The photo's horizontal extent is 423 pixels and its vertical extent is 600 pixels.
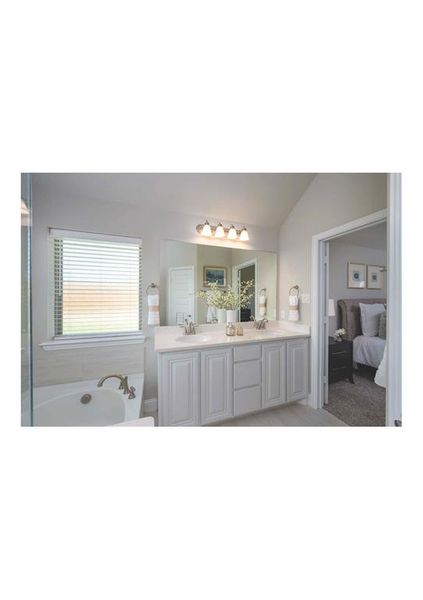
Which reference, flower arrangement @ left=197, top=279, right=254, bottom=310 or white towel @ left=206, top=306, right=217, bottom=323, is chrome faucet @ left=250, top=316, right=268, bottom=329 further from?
white towel @ left=206, top=306, right=217, bottom=323

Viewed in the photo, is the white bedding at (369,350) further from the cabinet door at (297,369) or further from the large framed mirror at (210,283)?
the large framed mirror at (210,283)

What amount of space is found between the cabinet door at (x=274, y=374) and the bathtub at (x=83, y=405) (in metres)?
1.15

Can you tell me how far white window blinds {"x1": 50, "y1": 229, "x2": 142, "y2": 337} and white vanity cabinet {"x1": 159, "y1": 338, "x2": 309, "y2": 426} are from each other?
2.09 ft

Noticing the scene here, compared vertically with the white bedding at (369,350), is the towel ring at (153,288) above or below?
above

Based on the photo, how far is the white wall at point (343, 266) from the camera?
3.42 metres

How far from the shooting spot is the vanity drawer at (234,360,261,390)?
1.83m

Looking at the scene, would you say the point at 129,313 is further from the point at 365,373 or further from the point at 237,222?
the point at 365,373

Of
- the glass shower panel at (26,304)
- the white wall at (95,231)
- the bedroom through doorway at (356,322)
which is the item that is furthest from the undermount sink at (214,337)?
the glass shower panel at (26,304)

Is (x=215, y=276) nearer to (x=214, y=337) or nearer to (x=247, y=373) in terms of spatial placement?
(x=214, y=337)

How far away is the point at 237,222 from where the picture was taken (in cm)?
229

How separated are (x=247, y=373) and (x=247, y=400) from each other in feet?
0.80

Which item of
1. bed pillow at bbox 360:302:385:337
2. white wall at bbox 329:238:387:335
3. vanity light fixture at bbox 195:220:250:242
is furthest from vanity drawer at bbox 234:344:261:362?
bed pillow at bbox 360:302:385:337

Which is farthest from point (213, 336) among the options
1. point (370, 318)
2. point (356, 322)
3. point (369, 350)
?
point (370, 318)
